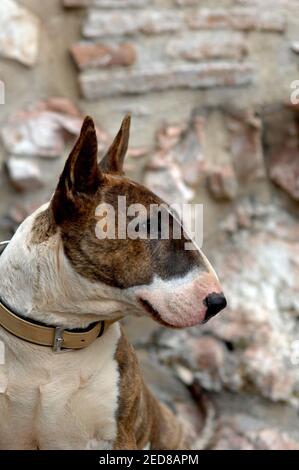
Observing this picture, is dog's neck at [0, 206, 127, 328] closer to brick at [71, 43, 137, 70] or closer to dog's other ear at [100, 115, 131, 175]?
dog's other ear at [100, 115, 131, 175]

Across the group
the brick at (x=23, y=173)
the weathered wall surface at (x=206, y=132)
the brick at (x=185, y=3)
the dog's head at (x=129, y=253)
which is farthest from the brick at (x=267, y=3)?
the dog's head at (x=129, y=253)

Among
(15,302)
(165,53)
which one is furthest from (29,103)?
(15,302)

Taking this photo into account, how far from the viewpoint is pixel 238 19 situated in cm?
287

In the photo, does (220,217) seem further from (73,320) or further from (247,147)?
(73,320)

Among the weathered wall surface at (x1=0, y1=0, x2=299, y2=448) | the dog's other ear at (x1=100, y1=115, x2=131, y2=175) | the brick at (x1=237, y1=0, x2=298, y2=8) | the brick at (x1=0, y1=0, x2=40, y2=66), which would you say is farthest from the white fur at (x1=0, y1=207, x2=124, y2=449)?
the brick at (x1=237, y1=0, x2=298, y2=8)

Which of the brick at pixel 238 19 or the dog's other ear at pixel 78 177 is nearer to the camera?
the dog's other ear at pixel 78 177

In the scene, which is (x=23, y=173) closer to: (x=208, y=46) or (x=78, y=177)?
(x=208, y=46)

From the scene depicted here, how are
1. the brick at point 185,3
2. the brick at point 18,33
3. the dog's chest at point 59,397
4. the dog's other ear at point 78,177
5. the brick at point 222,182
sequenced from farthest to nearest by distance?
the brick at point 222,182 < the brick at point 185,3 < the brick at point 18,33 < the dog's chest at point 59,397 < the dog's other ear at point 78,177

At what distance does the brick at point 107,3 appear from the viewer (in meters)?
2.66

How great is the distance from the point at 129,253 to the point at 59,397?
1.24 ft

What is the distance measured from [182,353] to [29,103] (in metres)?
0.93

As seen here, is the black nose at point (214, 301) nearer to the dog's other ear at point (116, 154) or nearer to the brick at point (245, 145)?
the dog's other ear at point (116, 154)

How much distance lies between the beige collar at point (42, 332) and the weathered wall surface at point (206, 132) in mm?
910

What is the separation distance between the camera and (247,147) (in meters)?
2.97
